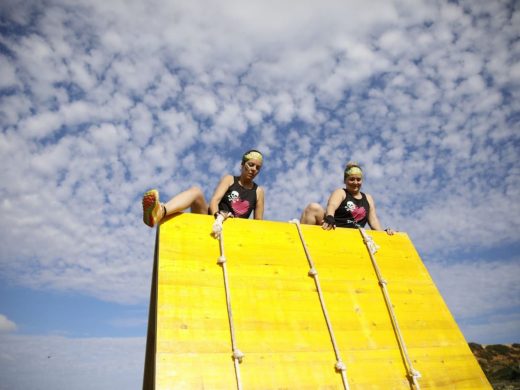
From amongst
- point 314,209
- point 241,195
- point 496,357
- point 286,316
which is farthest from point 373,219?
point 496,357

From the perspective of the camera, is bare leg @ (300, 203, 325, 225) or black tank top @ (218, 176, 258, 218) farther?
bare leg @ (300, 203, 325, 225)

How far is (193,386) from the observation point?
1910mm

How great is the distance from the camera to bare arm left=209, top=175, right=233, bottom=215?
375 centimetres

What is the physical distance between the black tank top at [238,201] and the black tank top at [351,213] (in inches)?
44.7

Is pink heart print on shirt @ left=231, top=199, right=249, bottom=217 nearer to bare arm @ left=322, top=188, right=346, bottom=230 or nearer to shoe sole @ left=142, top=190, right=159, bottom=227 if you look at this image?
bare arm @ left=322, top=188, right=346, bottom=230

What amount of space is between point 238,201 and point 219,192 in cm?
25

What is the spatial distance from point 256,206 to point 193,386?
8.00ft

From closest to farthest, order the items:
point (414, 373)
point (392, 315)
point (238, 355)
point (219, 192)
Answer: point (238, 355) < point (414, 373) < point (392, 315) < point (219, 192)

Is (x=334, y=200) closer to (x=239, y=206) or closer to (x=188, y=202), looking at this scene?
(x=239, y=206)

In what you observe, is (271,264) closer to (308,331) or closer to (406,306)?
(308,331)

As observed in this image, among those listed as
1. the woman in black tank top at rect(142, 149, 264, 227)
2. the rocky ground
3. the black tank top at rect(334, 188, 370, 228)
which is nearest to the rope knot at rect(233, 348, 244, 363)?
the woman in black tank top at rect(142, 149, 264, 227)

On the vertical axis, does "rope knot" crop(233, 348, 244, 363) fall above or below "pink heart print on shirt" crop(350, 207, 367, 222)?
below

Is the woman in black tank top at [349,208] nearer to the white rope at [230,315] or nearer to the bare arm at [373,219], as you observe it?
the bare arm at [373,219]

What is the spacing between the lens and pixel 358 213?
14.2ft
